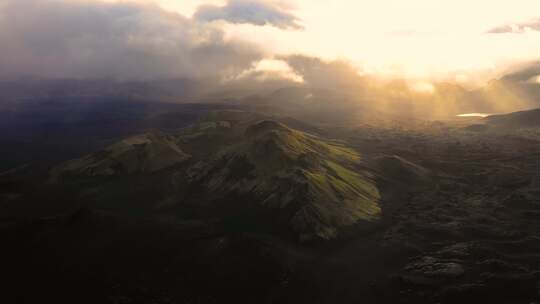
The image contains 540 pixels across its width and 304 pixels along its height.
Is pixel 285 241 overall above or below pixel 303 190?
below

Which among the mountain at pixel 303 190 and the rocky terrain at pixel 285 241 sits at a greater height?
the mountain at pixel 303 190

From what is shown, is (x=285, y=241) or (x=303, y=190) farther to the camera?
(x=303, y=190)

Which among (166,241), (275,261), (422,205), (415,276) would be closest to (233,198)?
(166,241)

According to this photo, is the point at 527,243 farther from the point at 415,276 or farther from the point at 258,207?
the point at 258,207

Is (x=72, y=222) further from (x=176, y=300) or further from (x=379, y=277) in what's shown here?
(x=379, y=277)

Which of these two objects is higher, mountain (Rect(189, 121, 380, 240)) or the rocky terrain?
mountain (Rect(189, 121, 380, 240))

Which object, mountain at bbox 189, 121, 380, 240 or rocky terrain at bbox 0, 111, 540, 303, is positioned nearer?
rocky terrain at bbox 0, 111, 540, 303

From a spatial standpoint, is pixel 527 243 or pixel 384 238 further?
pixel 384 238

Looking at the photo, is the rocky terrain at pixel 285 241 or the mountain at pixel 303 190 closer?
the rocky terrain at pixel 285 241

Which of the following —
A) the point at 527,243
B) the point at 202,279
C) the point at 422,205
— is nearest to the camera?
the point at 202,279

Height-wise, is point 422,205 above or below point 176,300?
above

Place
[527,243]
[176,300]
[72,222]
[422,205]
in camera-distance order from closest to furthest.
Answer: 1. [176,300]
2. [527,243]
3. [72,222]
4. [422,205]
